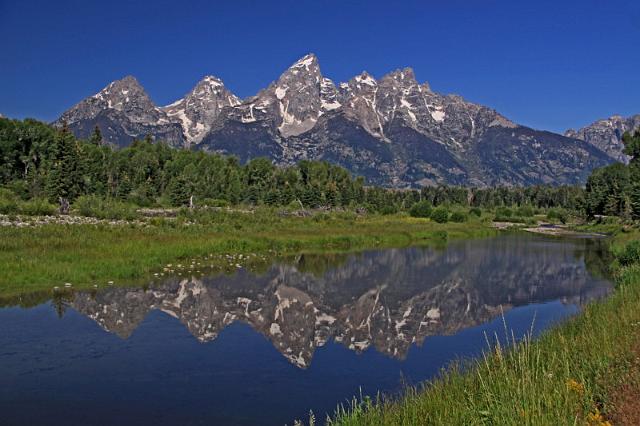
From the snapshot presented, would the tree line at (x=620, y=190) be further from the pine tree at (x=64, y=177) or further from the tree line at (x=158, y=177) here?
the pine tree at (x=64, y=177)

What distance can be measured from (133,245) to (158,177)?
269 ft

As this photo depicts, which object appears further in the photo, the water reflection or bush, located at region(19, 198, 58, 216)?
bush, located at region(19, 198, 58, 216)

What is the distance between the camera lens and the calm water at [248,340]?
42.0 feet

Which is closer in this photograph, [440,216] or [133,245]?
[133,245]

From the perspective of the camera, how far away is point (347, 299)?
27.2 m

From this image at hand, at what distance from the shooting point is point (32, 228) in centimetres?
3372

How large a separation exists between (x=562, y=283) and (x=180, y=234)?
26.8 meters

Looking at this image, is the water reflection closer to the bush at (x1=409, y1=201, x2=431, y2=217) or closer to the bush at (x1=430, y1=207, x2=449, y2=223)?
the bush at (x1=430, y1=207, x2=449, y2=223)

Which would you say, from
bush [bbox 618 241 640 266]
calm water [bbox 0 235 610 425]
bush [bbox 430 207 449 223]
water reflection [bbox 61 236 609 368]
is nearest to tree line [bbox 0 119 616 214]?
bush [bbox 430 207 449 223]

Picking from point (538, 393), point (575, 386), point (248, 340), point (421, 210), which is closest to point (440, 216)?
point (421, 210)

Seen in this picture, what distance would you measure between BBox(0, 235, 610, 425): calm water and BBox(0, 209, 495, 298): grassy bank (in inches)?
103

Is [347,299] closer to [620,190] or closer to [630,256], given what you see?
[630,256]

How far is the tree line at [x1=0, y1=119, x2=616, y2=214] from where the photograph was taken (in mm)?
75750

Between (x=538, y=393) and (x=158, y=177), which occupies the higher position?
(x=158, y=177)
